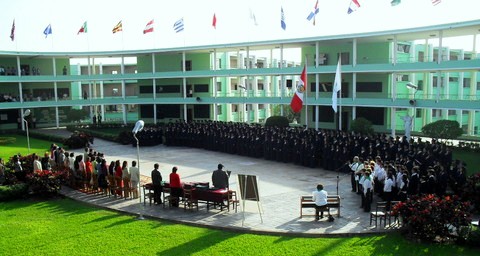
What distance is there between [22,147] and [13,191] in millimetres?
14862

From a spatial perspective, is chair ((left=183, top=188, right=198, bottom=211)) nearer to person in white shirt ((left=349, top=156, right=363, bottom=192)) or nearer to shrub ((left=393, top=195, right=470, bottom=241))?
person in white shirt ((left=349, top=156, right=363, bottom=192))

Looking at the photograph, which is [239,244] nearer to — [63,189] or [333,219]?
[333,219]

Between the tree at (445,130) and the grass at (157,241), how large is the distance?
14.1m

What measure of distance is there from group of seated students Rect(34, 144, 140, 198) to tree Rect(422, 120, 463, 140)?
53.1 ft

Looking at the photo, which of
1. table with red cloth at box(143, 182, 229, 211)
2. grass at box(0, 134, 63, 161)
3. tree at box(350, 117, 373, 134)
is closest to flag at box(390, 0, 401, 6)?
tree at box(350, 117, 373, 134)

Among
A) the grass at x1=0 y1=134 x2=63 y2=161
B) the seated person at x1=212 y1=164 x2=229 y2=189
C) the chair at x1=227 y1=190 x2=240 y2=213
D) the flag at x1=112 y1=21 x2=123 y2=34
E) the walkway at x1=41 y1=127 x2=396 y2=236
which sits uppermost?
the flag at x1=112 y1=21 x2=123 y2=34

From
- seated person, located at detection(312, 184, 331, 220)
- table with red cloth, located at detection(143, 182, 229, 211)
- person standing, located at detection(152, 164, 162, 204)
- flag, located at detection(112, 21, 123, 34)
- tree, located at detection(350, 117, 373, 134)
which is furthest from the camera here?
flag, located at detection(112, 21, 123, 34)

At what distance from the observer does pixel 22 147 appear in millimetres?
28078

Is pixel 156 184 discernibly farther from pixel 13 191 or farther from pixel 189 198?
pixel 13 191

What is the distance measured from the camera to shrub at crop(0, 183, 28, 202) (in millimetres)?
14602

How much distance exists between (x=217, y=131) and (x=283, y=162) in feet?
18.4

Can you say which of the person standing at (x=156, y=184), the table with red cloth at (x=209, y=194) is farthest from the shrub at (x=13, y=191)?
the table with red cloth at (x=209, y=194)

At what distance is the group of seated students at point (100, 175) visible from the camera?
1412 centimetres

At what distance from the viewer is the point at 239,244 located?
33.1 ft
